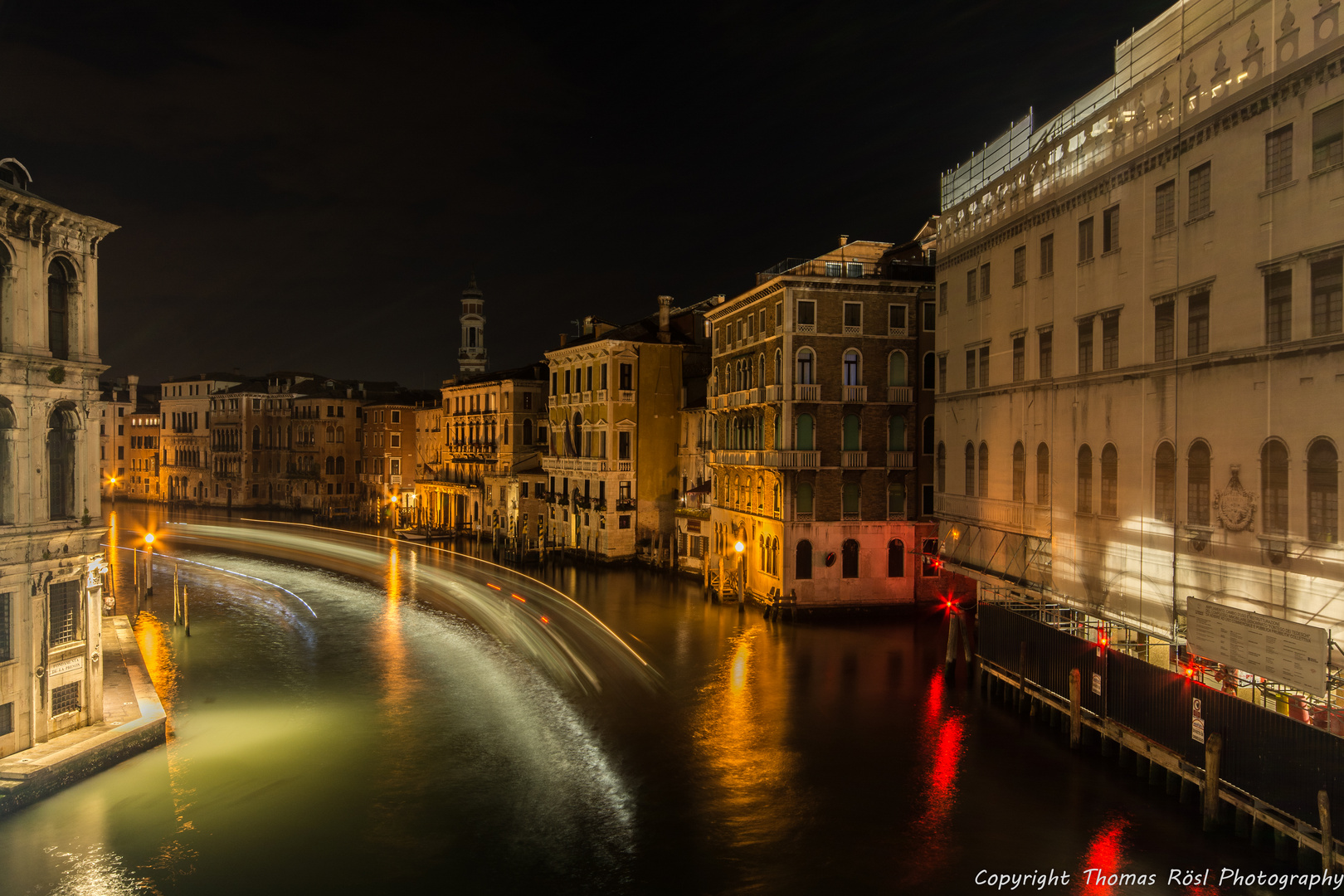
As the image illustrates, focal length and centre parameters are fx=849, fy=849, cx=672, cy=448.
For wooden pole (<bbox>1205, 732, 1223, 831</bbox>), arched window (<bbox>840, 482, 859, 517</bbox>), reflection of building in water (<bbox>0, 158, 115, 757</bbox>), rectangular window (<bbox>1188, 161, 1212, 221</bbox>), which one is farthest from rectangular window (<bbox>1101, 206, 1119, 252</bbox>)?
reflection of building in water (<bbox>0, 158, 115, 757</bbox>)

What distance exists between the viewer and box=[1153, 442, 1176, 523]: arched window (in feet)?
59.8

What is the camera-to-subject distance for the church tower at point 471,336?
9200 centimetres

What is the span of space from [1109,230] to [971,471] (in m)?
9.71

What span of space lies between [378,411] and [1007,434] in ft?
226

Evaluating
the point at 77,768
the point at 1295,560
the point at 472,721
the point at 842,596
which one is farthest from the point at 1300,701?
the point at 77,768

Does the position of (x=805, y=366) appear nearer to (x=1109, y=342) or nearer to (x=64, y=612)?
(x=1109, y=342)

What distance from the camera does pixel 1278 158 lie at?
15398 millimetres

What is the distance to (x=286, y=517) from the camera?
82.1m

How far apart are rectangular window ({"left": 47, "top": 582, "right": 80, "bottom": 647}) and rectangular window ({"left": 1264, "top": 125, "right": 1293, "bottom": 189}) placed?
25707mm

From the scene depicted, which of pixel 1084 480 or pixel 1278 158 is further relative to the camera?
pixel 1084 480

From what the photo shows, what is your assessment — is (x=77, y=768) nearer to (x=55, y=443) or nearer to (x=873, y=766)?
(x=55, y=443)

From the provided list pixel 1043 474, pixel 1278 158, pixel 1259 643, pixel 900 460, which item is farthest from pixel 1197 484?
pixel 900 460

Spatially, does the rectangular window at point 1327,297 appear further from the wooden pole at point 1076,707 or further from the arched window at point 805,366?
the arched window at point 805,366

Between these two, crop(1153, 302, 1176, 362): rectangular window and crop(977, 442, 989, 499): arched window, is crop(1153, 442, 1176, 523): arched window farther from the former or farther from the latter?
crop(977, 442, 989, 499): arched window
